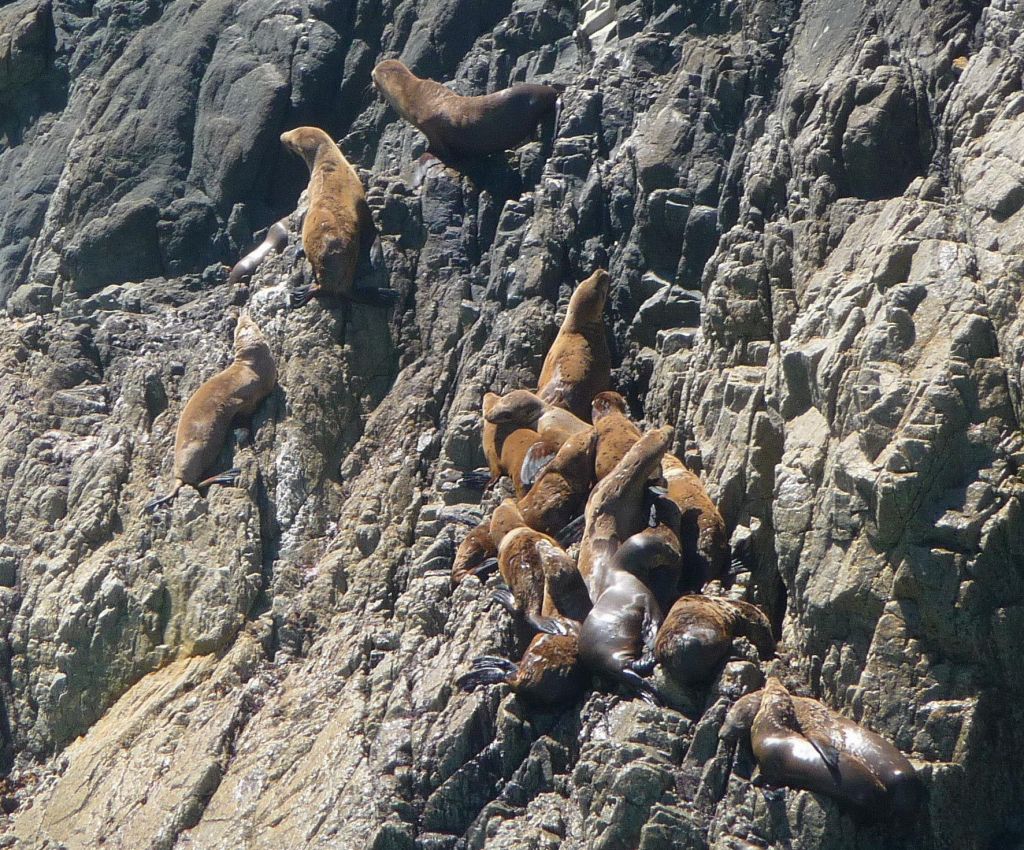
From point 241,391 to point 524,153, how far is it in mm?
3650

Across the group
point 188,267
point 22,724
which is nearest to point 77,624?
point 22,724

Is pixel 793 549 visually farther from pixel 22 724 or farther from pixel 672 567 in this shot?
pixel 22 724

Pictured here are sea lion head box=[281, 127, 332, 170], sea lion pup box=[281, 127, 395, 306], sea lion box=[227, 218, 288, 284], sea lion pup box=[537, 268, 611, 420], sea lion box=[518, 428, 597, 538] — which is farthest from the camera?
sea lion head box=[281, 127, 332, 170]

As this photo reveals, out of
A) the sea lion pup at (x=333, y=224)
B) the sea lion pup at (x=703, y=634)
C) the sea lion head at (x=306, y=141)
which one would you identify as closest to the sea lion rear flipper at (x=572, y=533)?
the sea lion pup at (x=703, y=634)

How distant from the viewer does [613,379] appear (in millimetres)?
12656

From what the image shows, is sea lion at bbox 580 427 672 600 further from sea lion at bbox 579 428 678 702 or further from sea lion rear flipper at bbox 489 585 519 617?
sea lion rear flipper at bbox 489 585 519 617

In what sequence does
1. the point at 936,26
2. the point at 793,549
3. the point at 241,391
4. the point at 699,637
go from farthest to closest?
the point at 241,391 < the point at 936,26 < the point at 793,549 < the point at 699,637

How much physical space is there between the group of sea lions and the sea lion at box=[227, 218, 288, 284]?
6 cm

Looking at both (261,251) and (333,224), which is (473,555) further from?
(261,251)

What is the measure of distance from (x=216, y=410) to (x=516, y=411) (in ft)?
9.42

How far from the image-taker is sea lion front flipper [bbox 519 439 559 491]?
37.5ft

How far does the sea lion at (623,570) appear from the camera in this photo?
9.18m

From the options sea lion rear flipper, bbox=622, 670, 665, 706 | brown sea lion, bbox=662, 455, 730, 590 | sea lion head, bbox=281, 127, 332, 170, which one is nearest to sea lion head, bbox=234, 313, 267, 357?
sea lion head, bbox=281, 127, 332, 170

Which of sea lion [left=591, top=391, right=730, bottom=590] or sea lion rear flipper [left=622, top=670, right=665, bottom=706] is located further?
sea lion [left=591, top=391, right=730, bottom=590]
